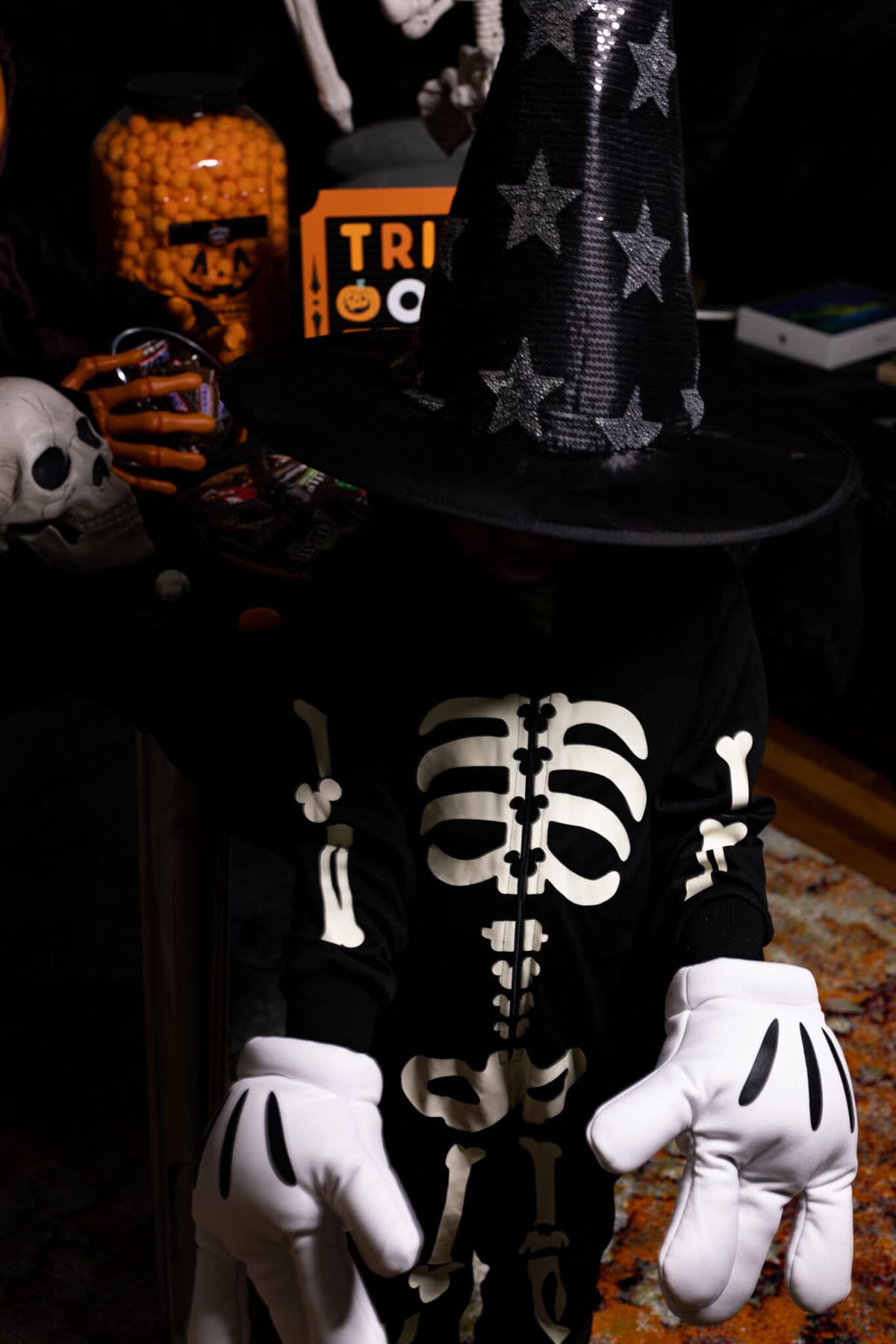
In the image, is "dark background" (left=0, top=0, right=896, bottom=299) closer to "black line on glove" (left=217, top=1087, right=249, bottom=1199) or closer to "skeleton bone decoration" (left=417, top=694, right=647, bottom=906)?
"skeleton bone decoration" (left=417, top=694, right=647, bottom=906)

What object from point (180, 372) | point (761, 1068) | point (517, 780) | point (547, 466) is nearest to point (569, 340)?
point (547, 466)

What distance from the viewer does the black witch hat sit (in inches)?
28.3

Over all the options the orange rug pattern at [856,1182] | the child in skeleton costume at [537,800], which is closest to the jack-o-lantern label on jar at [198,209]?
the child in skeleton costume at [537,800]

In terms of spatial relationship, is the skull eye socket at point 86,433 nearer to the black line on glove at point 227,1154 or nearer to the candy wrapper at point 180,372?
the candy wrapper at point 180,372

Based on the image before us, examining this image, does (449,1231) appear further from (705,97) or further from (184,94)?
(705,97)

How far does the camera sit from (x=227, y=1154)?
749 mm

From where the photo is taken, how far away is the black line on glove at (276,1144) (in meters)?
0.73

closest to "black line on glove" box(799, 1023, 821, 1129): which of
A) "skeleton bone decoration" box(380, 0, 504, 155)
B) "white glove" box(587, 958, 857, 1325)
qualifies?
"white glove" box(587, 958, 857, 1325)

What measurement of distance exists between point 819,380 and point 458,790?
4.66ft

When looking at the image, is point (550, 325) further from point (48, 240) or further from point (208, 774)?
point (48, 240)

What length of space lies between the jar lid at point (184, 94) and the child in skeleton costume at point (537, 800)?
1.35 feet

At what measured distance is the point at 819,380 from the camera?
2.06 meters

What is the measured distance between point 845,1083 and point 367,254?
2.60 feet

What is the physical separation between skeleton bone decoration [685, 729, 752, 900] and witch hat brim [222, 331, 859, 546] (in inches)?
6.7
